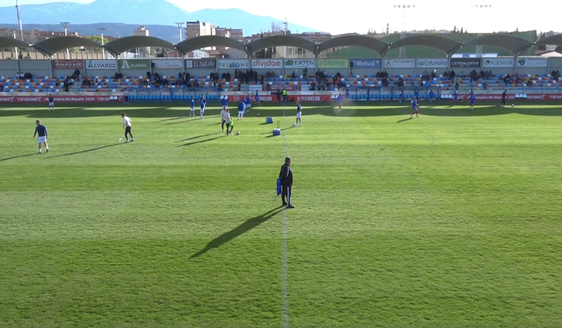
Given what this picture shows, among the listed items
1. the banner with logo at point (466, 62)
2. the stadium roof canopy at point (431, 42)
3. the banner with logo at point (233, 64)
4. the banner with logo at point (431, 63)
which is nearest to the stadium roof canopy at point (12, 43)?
the banner with logo at point (233, 64)

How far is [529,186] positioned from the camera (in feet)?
49.6

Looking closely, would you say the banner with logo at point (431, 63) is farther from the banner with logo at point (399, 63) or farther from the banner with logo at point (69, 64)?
the banner with logo at point (69, 64)

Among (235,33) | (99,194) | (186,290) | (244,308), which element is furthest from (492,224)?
(235,33)

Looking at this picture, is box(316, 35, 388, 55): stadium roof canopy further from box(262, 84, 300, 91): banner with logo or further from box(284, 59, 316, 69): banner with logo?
box(262, 84, 300, 91): banner with logo

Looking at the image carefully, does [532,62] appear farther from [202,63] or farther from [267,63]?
[202,63]

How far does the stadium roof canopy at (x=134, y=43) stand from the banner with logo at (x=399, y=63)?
26.2 meters

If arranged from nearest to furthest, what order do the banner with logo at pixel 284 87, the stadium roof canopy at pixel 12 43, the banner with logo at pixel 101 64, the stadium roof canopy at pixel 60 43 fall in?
the banner with logo at pixel 284 87
the stadium roof canopy at pixel 12 43
the stadium roof canopy at pixel 60 43
the banner with logo at pixel 101 64

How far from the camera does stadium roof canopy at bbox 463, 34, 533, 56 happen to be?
1994 inches

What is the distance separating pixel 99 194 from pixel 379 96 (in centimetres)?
3846

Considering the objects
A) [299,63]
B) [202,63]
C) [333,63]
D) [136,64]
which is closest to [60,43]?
[136,64]

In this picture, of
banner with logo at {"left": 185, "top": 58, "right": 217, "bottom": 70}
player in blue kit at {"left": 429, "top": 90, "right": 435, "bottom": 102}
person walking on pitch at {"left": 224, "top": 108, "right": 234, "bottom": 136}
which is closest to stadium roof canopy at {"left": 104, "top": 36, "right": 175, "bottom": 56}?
banner with logo at {"left": 185, "top": 58, "right": 217, "bottom": 70}

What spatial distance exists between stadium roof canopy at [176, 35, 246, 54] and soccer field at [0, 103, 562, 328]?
31.7m

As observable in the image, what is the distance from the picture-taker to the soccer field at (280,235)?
789 centimetres

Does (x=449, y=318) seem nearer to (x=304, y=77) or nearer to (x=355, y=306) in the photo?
(x=355, y=306)
